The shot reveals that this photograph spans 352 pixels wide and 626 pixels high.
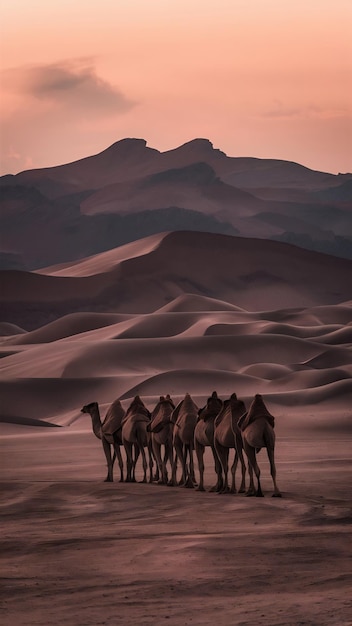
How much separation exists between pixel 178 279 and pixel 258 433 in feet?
342

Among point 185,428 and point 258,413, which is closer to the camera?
point 258,413

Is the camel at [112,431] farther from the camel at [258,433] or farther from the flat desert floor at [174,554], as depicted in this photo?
the camel at [258,433]

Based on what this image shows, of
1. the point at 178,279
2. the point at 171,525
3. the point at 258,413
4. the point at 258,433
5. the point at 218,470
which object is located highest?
the point at 178,279

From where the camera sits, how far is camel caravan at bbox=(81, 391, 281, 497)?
14453 millimetres

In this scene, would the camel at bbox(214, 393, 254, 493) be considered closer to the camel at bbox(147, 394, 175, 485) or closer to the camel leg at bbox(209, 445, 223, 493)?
the camel leg at bbox(209, 445, 223, 493)

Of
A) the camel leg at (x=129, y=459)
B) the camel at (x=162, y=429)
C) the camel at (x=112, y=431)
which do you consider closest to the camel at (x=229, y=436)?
the camel at (x=162, y=429)

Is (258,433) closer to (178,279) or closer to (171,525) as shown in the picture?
(171,525)

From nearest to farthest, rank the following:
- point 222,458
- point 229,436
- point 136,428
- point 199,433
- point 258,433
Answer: point 258,433 < point 229,436 < point 222,458 < point 199,433 < point 136,428

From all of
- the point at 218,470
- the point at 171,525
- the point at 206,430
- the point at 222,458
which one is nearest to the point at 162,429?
the point at 206,430

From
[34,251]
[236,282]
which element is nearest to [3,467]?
[236,282]

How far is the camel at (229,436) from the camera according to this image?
49.0 feet

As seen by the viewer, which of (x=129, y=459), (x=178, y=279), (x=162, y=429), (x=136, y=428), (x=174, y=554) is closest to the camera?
(x=174, y=554)

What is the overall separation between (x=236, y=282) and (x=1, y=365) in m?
67.3

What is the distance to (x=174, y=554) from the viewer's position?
10.5 m
